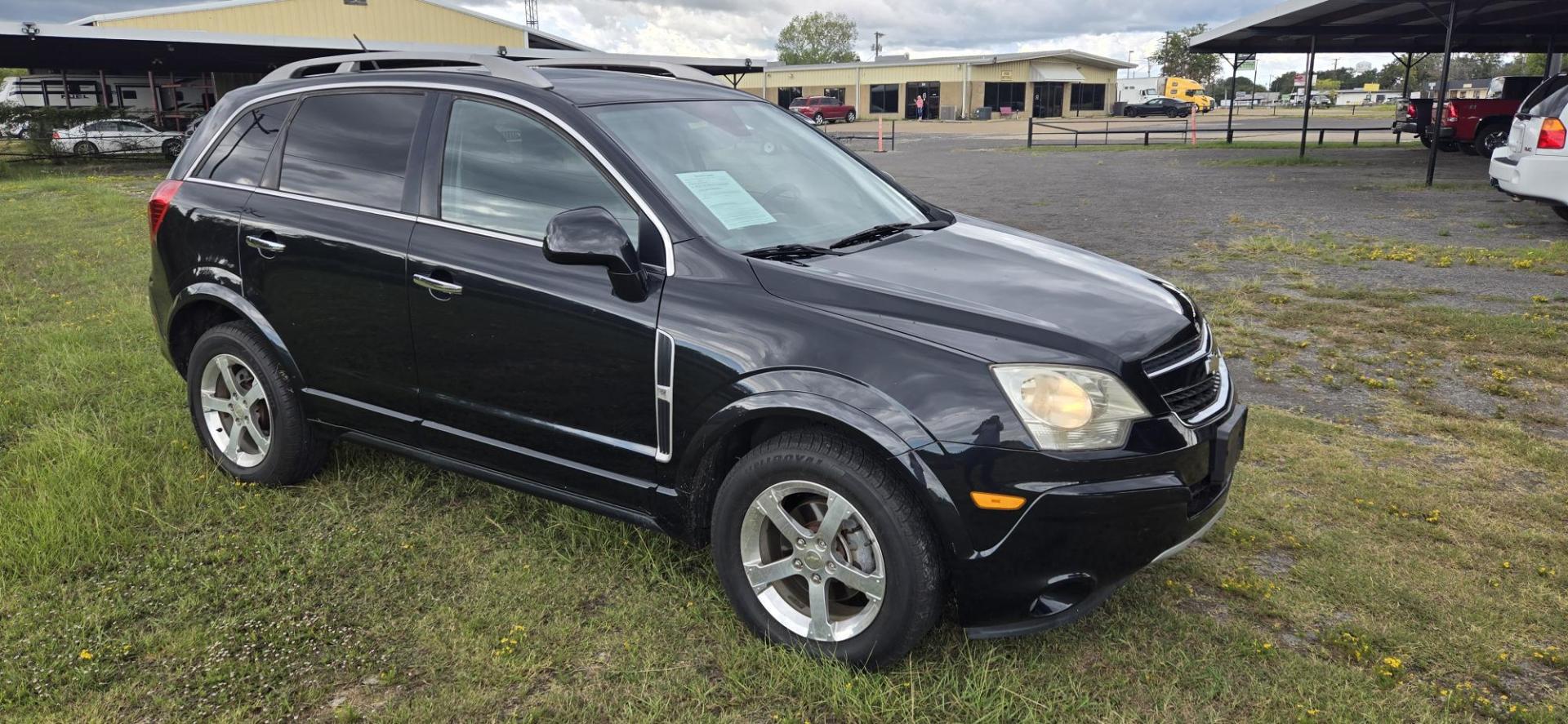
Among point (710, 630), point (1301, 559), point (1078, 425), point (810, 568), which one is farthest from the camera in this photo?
point (1301, 559)

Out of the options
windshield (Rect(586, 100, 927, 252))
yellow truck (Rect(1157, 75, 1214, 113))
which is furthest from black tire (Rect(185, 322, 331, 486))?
yellow truck (Rect(1157, 75, 1214, 113))

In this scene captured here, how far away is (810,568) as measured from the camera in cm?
284

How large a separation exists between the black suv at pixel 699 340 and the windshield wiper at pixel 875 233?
16 mm

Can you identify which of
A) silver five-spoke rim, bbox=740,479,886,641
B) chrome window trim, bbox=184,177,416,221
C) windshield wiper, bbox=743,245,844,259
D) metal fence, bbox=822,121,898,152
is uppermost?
chrome window trim, bbox=184,177,416,221

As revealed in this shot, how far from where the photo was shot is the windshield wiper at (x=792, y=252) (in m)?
3.06

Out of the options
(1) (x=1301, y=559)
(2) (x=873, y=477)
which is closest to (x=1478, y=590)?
(1) (x=1301, y=559)

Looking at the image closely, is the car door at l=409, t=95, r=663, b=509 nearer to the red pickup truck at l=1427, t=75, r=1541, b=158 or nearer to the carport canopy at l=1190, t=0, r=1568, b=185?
the carport canopy at l=1190, t=0, r=1568, b=185

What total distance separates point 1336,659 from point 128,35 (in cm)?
2861

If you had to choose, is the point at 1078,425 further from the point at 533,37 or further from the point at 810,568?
the point at 533,37

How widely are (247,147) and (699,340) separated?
8.06 ft

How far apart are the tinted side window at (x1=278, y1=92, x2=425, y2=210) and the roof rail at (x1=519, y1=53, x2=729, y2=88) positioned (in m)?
0.51

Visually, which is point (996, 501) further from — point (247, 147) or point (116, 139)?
point (116, 139)

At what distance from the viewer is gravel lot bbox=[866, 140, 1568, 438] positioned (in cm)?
558

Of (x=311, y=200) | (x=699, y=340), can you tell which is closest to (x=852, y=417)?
(x=699, y=340)
